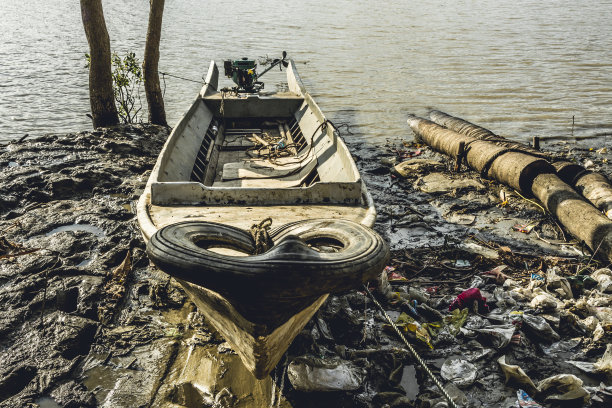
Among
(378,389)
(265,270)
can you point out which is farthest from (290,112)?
(265,270)

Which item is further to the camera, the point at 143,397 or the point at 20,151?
the point at 20,151

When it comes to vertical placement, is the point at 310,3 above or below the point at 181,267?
above

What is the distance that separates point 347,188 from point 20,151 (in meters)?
7.62

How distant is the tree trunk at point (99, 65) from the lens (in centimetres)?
931

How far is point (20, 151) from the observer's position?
30.0 feet

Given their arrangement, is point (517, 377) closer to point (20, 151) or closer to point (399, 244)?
point (399, 244)

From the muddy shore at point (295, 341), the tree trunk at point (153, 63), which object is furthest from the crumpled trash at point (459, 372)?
the tree trunk at point (153, 63)

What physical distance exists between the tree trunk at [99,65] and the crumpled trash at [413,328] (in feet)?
28.1

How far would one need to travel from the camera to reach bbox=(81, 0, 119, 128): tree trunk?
9.31m

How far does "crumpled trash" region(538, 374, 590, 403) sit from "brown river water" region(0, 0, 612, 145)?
8584 mm

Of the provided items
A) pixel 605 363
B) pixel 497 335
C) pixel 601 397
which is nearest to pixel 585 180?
pixel 605 363

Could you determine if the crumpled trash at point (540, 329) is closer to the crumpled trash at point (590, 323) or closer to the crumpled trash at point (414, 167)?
the crumpled trash at point (590, 323)

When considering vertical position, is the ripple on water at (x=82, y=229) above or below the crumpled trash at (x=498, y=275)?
above

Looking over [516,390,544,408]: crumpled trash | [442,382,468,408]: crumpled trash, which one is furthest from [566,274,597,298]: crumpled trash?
[442,382,468,408]: crumpled trash
